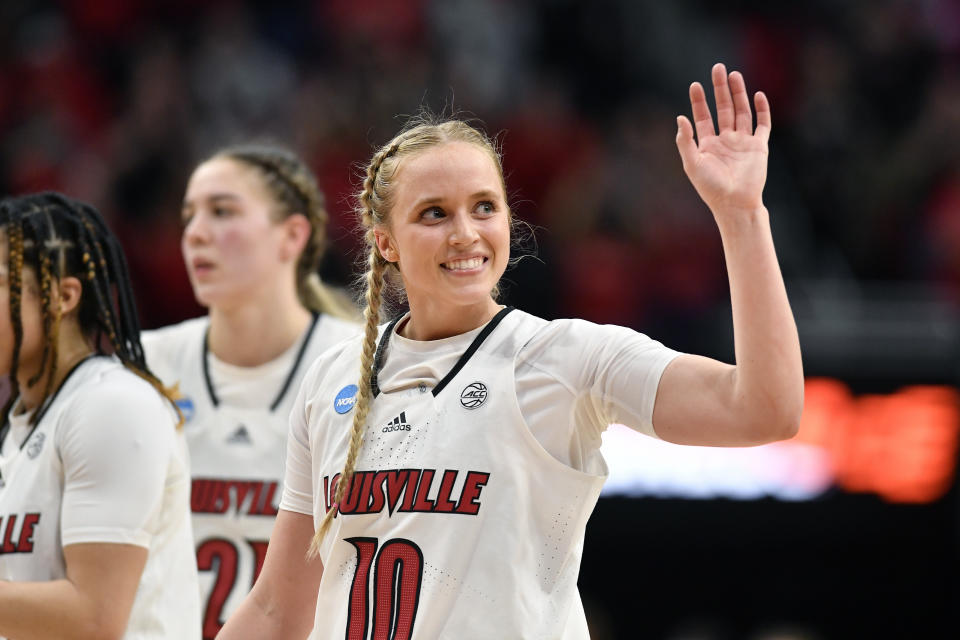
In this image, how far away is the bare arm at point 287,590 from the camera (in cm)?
303

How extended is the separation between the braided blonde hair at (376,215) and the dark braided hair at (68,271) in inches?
30.4

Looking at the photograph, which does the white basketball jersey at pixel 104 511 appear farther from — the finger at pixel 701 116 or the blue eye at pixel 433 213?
the finger at pixel 701 116

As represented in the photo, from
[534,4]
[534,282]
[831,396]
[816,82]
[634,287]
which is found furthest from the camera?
[534,4]

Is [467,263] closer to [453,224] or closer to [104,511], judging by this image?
[453,224]

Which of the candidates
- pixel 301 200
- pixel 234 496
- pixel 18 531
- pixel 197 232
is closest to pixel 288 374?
pixel 234 496

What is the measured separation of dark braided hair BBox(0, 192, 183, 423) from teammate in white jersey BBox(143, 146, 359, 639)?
1.01 metres

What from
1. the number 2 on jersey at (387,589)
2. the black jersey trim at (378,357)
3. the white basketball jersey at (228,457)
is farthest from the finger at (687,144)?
the white basketball jersey at (228,457)

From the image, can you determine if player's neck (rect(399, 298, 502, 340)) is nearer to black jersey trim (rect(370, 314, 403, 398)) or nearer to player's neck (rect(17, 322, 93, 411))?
black jersey trim (rect(370, 314, 403, 398))

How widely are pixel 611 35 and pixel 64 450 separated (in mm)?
8729

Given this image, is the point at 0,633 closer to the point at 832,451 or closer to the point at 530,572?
the point at 530,572

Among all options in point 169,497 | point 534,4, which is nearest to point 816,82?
point 534,4

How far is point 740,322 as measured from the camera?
2.42m

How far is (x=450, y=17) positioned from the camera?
36.7 feet

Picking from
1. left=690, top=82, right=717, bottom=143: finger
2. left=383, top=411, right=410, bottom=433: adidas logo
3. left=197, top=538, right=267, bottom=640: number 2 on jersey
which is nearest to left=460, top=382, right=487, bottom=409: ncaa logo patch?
left=383, top=411, right=410, bottom=433: adidas logo
